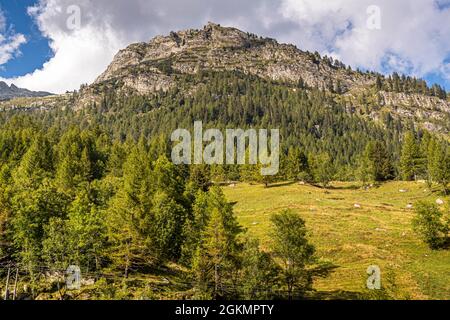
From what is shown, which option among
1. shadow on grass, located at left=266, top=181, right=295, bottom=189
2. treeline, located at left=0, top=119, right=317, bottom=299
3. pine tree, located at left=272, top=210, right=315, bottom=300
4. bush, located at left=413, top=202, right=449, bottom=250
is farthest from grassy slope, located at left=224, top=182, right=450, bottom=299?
treeline, located at left=0, top=119, right=317, bottom=299

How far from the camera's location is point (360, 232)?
6812 centimetres

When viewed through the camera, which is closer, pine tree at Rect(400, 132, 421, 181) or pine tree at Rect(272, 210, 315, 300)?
pine tree at Rect(272, 210, 315, 300)

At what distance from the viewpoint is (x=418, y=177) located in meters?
141

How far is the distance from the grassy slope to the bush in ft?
6.82

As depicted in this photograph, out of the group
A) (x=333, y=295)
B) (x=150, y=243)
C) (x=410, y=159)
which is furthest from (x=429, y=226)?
(x=410, y=159)

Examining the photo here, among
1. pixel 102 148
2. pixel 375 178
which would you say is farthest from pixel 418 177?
pixel 102 148

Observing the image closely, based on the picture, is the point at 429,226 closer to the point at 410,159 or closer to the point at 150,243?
the point at 150,243

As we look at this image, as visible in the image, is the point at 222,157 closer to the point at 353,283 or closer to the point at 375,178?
the point at 375,178

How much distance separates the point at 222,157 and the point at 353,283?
107 metres

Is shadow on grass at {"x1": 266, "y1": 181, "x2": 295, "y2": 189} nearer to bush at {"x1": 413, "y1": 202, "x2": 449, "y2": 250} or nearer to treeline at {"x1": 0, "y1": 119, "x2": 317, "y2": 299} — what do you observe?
bush at {"x1": 413, "y1": 202, "x2": 449, "y2": 250}

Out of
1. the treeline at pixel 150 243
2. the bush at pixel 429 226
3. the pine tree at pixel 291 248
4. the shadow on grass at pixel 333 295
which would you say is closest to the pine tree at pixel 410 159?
the bush at pixel 429 226

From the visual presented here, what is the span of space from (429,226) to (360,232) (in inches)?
501

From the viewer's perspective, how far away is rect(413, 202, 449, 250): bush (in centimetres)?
5794

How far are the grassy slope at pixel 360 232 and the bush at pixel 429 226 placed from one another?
208 centimetres
